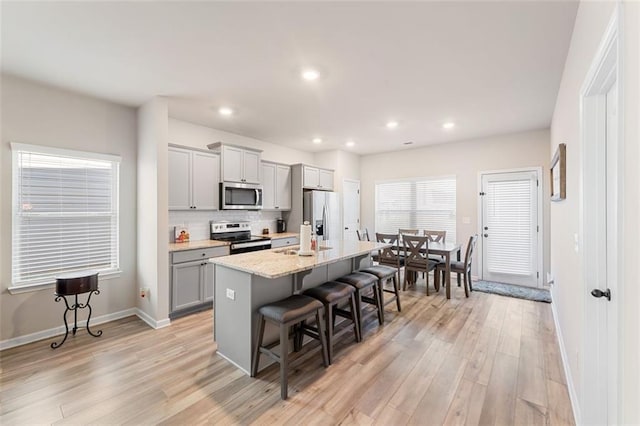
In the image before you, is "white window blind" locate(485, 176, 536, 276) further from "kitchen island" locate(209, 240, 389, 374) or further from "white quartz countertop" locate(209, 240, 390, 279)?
"kitchen island" locate(209, 240, 389, 374)

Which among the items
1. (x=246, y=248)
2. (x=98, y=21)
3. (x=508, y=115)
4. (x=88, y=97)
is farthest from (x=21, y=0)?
(x=508, y=115)

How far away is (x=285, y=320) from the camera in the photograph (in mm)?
2143

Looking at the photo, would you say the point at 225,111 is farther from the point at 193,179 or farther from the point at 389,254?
the point at 389,254

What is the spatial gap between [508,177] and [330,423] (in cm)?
503

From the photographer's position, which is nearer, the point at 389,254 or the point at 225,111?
the point at 225,111

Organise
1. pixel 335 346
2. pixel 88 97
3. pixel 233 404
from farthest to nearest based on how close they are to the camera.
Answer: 1. pixel 88 97
2. pixel 335 346
3. pixel 233 404

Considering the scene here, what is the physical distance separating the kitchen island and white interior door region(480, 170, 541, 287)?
372 cm

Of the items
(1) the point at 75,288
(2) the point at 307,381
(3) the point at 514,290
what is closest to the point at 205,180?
(1) the point at 75,288

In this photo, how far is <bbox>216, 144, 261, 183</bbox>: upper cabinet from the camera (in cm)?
445

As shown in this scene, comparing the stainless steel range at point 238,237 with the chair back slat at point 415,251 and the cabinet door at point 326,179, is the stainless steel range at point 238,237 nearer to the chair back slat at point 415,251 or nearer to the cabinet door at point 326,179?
the cabinet door at point 326,179

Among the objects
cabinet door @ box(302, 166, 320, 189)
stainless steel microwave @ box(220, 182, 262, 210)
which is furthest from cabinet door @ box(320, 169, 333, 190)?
stainless steel microwave @ box(220, 182, 262, 210)

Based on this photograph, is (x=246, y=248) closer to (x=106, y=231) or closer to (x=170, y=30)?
(x=106, y=231)

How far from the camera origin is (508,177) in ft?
16.5

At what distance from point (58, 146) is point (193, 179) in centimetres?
147
